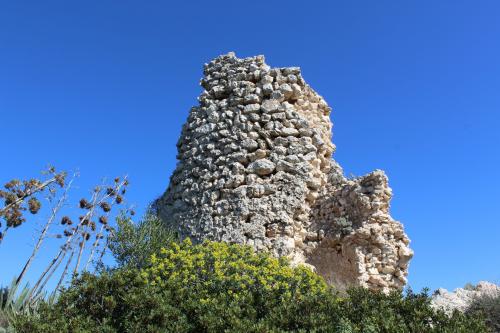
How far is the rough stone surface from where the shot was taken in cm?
1242

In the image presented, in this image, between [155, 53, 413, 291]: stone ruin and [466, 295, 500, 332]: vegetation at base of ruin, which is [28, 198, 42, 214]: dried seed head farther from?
[466, 295, 500, 332]: vegetation at base of ruin

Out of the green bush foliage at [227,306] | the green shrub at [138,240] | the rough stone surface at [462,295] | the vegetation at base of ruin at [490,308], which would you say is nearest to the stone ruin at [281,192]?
the green shrub at [138,240]

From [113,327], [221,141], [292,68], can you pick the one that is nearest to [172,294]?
[113,327]

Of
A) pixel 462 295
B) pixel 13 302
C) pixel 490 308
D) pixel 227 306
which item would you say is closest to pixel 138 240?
pixel 13 302

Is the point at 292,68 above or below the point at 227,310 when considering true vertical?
above

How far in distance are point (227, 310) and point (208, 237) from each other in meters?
4.22

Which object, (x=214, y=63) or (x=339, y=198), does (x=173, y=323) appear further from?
(x=214, y=63)

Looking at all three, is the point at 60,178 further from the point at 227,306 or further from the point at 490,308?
the point at 490,308

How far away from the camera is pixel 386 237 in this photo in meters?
10.5

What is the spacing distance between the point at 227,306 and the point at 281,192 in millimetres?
4287

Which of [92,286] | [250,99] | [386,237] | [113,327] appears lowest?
[113,327]

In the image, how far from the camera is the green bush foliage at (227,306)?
5453 mm

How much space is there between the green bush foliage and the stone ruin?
80.3 inches

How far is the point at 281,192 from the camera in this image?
10.2 meters
